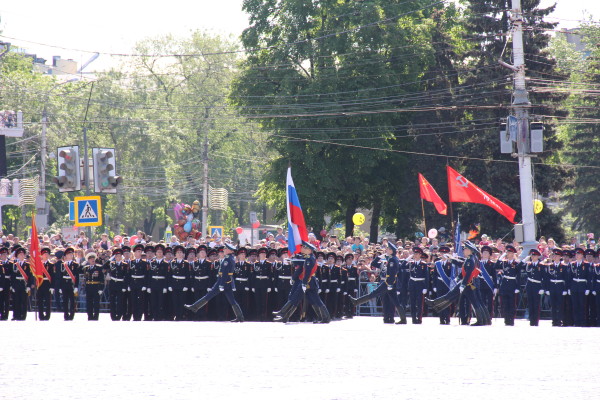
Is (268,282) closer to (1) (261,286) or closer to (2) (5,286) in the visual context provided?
(1) (261,286)

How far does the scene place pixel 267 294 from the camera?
25.5m

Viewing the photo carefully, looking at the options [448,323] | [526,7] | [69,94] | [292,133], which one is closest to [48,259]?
[448,323]

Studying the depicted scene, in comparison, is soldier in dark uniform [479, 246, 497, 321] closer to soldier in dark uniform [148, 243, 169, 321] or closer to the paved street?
the paved street

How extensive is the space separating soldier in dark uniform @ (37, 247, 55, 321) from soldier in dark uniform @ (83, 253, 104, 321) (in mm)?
841

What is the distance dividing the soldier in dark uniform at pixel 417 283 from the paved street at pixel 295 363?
3.29 m

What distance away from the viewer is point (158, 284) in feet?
82.8

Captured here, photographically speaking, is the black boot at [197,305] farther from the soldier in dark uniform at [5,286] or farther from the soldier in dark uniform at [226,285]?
the soldier in dark uniform at [5,286]

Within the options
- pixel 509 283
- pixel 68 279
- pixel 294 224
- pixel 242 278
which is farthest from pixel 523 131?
pixel 68 279

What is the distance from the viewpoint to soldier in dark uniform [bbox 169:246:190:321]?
25.2 metres

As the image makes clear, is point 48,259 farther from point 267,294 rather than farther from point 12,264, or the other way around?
point 267,294

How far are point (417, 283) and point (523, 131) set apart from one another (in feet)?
23.9

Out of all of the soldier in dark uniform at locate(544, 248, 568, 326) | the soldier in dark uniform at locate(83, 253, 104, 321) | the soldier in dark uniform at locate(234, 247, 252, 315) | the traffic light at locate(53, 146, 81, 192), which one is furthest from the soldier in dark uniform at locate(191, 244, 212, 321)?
the soldier in dark uniform at locate(544, 248, 568, 326)

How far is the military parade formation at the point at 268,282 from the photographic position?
24.8 m

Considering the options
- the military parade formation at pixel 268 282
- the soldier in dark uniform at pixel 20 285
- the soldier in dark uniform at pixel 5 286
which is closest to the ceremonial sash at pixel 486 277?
the military parade formation at pixel 268 282
